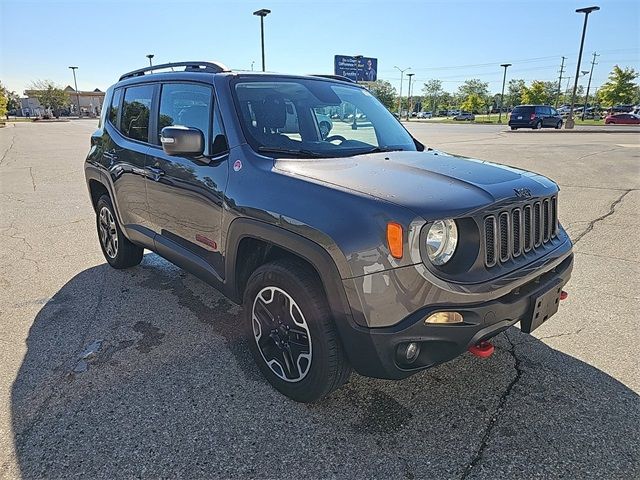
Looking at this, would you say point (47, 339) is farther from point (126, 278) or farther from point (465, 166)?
point (465, 166)

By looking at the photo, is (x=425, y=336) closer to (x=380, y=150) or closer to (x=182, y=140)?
(x=380, y=150)

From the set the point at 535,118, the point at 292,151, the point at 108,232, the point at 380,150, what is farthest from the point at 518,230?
the point at 535,118

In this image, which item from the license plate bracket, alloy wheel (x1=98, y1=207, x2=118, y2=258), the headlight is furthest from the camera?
alloy wheel (x1=98, y1=207, x2=118, y2=258)

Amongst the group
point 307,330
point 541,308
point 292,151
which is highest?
point 292,151

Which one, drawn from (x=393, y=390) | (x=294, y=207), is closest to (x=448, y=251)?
(x=294, y=207)

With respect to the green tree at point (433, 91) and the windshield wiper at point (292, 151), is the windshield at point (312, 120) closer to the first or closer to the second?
the windshield wiper at point (292, 151)

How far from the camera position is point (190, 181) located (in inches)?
126

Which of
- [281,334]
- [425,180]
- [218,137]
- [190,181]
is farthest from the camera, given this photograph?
[190,181]

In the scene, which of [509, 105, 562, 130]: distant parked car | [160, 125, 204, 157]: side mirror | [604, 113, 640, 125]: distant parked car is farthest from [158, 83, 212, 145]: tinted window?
[604, 113, 640, 125]: distant parked car

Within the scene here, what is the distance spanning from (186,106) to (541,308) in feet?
9.14

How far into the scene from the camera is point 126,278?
4711 millimetres

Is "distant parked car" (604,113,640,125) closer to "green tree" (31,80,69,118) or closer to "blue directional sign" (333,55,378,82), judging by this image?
"blue directional sign" (333,55,378,82)

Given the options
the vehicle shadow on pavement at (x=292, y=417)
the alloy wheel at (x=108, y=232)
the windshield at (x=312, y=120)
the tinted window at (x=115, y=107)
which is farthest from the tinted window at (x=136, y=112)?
the vehicle shadow on pavement at (x=292, y=417)

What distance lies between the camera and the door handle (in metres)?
3.56
